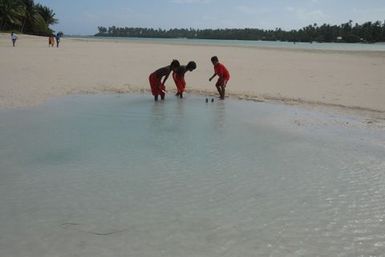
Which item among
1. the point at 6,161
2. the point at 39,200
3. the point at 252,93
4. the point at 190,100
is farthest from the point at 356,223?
the point at 252,93

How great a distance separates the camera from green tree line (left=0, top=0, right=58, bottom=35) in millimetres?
62528

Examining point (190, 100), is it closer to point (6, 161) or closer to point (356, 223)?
point (6, 161)

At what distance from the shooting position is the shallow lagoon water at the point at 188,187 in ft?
11.8

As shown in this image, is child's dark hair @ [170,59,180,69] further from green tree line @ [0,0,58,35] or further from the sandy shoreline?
green tree line @ [0,0,58,35]

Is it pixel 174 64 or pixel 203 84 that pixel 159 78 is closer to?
pixel 174 64

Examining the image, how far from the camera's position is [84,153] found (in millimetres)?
6094

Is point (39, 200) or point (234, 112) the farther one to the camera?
point (234, 112)

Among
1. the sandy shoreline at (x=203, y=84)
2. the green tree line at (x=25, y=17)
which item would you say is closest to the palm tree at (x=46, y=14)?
the green tree line at (x=25, y=17)

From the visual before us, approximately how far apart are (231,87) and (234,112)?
422 cm

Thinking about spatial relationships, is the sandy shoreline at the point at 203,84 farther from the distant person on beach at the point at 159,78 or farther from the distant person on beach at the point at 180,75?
the distant person on beach at the point at 159,78

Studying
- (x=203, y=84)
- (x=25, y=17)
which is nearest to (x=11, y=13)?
(x=25, y=17)

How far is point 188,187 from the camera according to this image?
4824 mm

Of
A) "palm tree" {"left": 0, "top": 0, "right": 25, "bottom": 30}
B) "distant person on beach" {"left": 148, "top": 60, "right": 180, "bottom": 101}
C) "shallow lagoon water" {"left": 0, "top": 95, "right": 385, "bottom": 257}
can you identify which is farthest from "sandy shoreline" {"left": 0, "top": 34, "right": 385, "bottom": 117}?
"palm tree" {"left": 0, "top": 0, "right": 25, "bottom": 30}

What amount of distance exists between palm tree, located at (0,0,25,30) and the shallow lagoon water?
59429 mm
